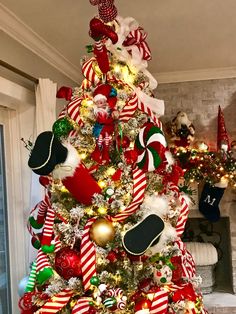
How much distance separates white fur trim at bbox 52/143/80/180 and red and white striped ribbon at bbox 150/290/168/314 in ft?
2.14

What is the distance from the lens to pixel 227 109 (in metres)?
4.02

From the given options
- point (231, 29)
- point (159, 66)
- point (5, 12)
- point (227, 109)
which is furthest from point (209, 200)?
point (5, 12)

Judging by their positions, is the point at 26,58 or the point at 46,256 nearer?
the point at 46,256

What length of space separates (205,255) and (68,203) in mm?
2255

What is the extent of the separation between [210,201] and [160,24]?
1.84 metres

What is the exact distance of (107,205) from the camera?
6.28 ft

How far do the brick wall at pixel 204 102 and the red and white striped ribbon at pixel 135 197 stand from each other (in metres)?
2.26

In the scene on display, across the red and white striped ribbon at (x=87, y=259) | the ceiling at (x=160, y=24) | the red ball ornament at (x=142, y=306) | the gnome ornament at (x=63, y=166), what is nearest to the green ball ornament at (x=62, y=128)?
the gnome ornament at (x=63, y=166)

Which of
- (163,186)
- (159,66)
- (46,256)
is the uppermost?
(159,66)

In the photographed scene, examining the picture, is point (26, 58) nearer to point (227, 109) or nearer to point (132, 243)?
point (132, 243)

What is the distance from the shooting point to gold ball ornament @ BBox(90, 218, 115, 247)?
1.87m

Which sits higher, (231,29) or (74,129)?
(231,29)

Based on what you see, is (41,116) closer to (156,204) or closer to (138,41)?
(138,41)

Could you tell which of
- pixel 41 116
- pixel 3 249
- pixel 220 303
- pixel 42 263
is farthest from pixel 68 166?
pixel 220 303
